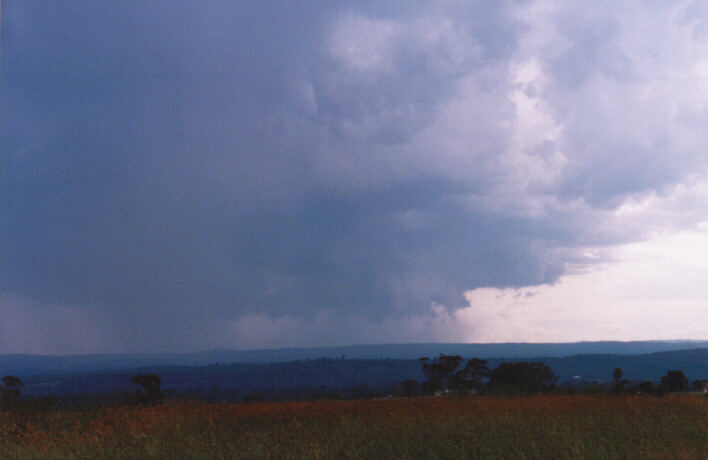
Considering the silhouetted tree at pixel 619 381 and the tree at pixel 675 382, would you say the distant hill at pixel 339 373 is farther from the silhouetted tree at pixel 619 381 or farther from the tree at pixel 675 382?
the silhouetted tree at pixel 619 381

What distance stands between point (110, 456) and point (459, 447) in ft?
21.3

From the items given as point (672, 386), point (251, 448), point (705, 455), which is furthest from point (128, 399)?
point (672, 386)

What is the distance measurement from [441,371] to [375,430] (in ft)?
78.7

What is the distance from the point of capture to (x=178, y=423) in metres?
13.1

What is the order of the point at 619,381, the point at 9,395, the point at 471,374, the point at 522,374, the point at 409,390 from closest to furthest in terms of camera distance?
the point at 9,395 → the point at 409,390 → the point at 619,381 → the point at 471,374 → the point at 522,374

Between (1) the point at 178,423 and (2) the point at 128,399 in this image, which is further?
(2) the point at 128,399

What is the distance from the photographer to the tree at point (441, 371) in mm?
34125

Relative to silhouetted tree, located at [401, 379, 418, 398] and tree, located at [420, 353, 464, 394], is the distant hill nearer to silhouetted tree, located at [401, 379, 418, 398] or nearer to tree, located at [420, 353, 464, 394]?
tree, located at [420, 353, 464, 394]

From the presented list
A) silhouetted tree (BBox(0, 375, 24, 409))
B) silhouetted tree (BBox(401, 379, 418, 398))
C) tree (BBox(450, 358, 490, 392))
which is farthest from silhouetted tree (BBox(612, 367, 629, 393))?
silhouetted tree (BBox(0, 375, 24, 409))

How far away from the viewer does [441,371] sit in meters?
34.8

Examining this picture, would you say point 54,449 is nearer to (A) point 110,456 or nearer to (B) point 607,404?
(A) point 110,456

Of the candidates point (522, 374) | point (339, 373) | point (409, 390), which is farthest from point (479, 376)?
point (339, 373)

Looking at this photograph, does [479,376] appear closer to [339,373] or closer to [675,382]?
[675,382]

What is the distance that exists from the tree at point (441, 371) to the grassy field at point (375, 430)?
18295 millimetres
